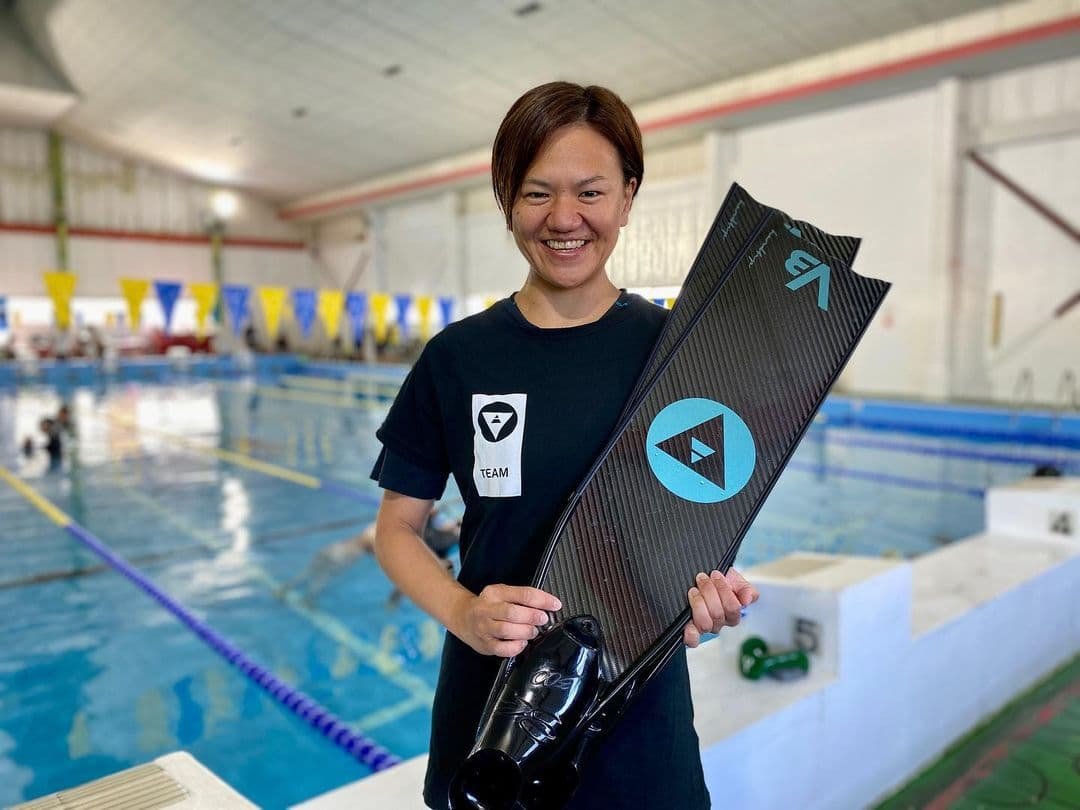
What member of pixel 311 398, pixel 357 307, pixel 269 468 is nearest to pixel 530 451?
pixel 269 468

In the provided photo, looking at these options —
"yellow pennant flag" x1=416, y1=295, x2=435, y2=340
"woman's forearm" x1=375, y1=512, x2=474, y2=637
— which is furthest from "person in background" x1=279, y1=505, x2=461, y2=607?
"yellow pennant flag" x1=416, y1=295, x2=435, y2=340

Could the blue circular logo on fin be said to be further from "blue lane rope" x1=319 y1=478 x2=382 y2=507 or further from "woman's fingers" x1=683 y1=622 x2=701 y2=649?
"blue lane rope" x1=319 y1=478 x2=382 y2=507

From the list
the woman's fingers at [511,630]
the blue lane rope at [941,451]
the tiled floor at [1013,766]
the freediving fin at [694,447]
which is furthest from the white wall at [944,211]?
the woman's fingers at [511,630]

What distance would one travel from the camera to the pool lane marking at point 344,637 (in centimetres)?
336

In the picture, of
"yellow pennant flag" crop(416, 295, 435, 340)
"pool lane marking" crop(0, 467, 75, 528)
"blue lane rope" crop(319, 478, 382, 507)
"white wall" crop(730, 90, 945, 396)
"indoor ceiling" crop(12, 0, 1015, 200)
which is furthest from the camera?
"yellow pennant flag" crop(416, 295, 435, 340)

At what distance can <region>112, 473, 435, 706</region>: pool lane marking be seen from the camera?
11.0 feet

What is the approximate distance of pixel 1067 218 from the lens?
9742 mm

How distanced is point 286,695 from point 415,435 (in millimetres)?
2656

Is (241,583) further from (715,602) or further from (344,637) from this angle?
(715,602)

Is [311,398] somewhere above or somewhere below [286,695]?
above

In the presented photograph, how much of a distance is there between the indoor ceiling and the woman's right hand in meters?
9.81

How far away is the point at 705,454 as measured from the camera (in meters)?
0.96

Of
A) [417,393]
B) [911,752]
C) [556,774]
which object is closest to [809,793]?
[911,752]

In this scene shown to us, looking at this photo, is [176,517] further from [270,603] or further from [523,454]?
[523,454]
